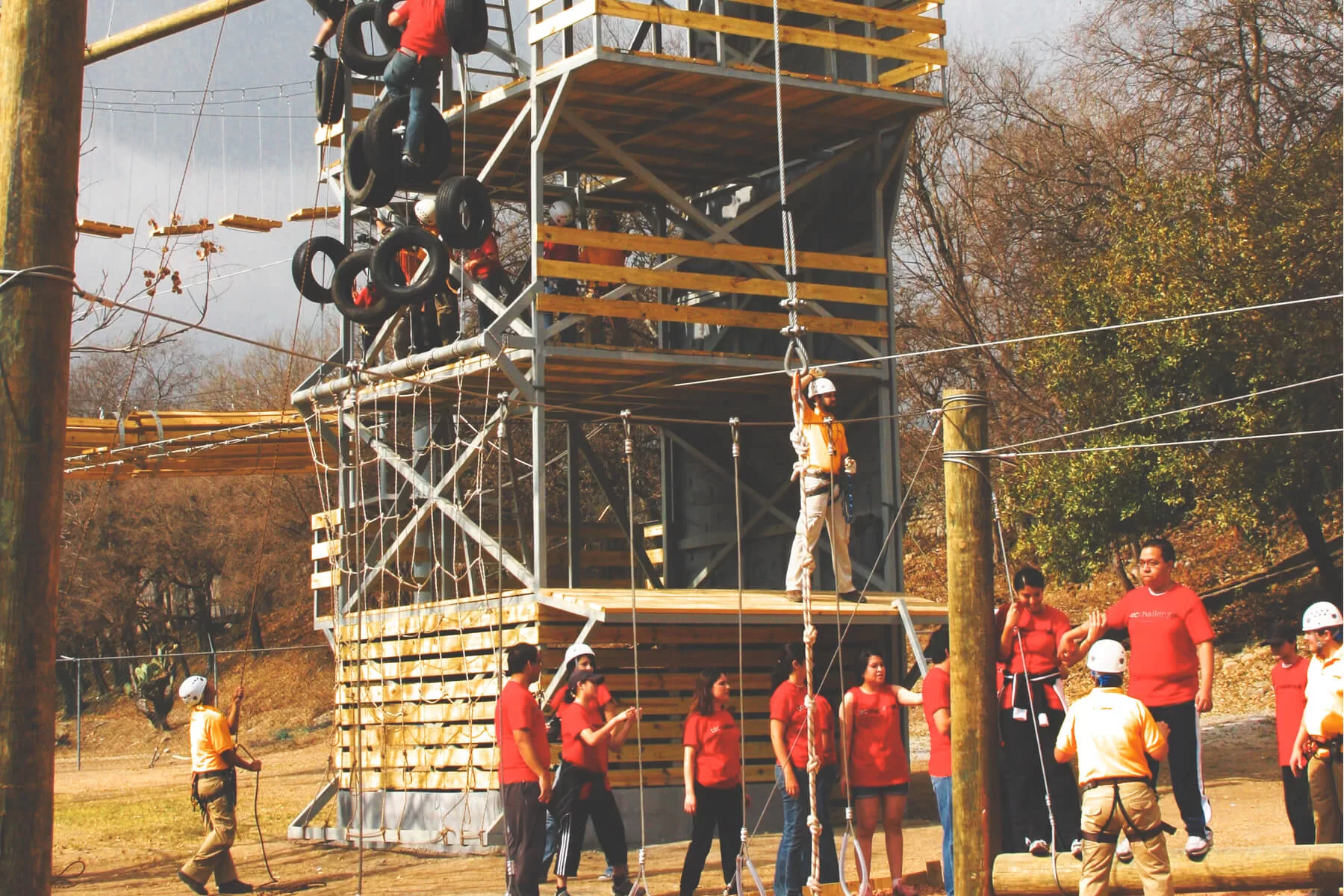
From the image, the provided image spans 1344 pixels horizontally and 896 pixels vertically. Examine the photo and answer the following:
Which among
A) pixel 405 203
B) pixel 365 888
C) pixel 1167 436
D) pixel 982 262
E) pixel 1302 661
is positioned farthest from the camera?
pixel 982 262

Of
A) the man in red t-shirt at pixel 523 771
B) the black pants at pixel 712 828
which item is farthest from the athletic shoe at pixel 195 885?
the black pants at pixel 712 828

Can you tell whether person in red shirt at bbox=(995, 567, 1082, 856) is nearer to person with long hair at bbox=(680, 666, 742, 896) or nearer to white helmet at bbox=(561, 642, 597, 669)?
person with long hair at bbox=(680, 666, 742, 896)

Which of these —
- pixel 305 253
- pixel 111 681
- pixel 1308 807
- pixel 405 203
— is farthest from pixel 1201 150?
pixel 111 681

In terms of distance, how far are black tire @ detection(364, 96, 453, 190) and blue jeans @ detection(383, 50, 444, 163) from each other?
0.07 metres

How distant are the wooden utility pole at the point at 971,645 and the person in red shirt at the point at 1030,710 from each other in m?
0.23

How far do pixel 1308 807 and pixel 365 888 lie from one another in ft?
24.8

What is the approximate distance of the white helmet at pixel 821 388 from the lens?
14.0 metres

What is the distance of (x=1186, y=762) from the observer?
988 cm

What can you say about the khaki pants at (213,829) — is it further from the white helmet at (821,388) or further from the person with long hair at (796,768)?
the white helmet at (821,388)

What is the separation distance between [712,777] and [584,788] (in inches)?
45.9

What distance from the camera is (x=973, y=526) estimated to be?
10.6 metres

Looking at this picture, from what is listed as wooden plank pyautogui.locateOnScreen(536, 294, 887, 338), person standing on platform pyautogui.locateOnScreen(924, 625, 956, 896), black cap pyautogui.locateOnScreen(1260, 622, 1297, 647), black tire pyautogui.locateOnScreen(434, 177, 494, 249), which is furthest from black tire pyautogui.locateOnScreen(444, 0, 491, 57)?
black cap pyautogui.locateOnScreen(1260, 622, 1297, 647)

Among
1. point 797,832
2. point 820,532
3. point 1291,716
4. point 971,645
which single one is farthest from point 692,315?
point 1291,716

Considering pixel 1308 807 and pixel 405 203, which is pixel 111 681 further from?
pixel 1308 807
